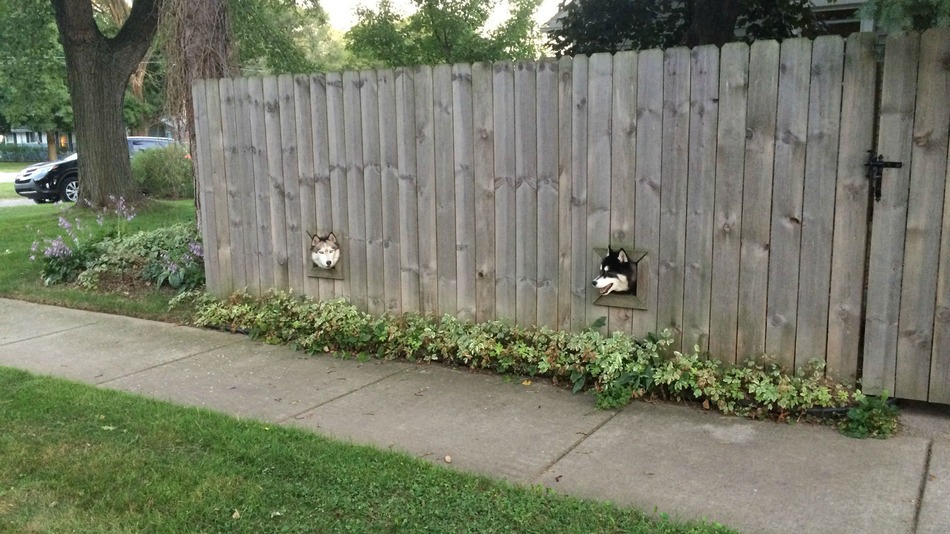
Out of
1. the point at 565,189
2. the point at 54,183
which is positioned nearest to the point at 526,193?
the point at 565,189

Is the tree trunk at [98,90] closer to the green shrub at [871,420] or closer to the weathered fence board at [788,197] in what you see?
the weathered fence board at [788,197]

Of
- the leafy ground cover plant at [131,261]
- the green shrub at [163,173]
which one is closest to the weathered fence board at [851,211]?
the leafy ground cover plant at [131,261]

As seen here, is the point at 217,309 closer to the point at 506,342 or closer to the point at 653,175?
the point at 506,342

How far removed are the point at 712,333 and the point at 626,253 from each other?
73cm

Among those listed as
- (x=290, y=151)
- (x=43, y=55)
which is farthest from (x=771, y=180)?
(x=43, y=55)

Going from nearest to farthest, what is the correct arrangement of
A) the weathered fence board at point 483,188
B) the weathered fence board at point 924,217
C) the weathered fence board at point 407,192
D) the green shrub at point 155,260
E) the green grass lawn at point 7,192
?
the weathered fence board at point 924,217 < the weathered fence board at point 483,188 < the weathered fence board at point 407,192 < the green shrub at point 155,260 < the green grass lawn at point 7,192

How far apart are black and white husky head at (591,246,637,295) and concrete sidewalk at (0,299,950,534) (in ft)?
2.44

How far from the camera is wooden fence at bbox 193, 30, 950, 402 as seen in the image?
440 centimetres

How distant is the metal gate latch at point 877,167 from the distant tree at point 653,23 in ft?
15.4

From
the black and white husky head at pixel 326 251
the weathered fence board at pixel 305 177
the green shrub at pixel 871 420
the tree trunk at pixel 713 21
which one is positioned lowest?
the green shrub at pixel 871 420

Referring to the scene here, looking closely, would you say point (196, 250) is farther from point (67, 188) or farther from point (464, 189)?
point (67, 188)

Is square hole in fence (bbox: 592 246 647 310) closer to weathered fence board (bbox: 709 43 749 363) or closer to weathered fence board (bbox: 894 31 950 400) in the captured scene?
weathered fence board (bbox: 709 43 749 363)

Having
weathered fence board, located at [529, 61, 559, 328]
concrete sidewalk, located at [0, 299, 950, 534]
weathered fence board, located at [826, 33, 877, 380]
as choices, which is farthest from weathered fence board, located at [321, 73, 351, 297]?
weathered fence board, located at [826, 33, 877, 380]

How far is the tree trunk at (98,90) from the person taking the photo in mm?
12797
